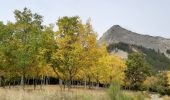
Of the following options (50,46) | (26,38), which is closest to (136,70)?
(26,38)

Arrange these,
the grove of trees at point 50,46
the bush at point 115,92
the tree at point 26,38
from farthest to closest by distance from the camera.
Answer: the tree at point 26,38 → the grove of trees at point 50,46 → the bush at point 115,92

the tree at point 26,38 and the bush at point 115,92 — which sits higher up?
the tree at point 26,38

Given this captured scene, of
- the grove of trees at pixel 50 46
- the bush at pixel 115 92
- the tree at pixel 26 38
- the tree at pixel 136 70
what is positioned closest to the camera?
the bush at pixel 115 92

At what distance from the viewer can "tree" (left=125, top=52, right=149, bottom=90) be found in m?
78.6

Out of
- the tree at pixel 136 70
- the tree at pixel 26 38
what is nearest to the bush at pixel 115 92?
the tree at pixel 26 38

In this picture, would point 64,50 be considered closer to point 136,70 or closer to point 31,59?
point 31,59

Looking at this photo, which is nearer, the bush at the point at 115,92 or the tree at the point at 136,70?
the bush at the point at 115,92

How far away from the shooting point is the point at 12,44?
42781 millimetres

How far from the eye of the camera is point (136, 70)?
258 feet

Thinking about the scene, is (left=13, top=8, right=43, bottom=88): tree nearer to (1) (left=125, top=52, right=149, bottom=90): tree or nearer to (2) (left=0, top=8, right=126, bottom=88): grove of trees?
(2) (left=0, top=8, right=126, bottom=88): grove of trees

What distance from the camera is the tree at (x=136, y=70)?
78625mm

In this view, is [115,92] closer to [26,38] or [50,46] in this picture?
[50,46]

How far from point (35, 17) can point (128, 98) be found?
110 feet

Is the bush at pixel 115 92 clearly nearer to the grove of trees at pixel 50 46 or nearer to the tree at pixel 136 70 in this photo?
the grove of trees at pixel 50 46
